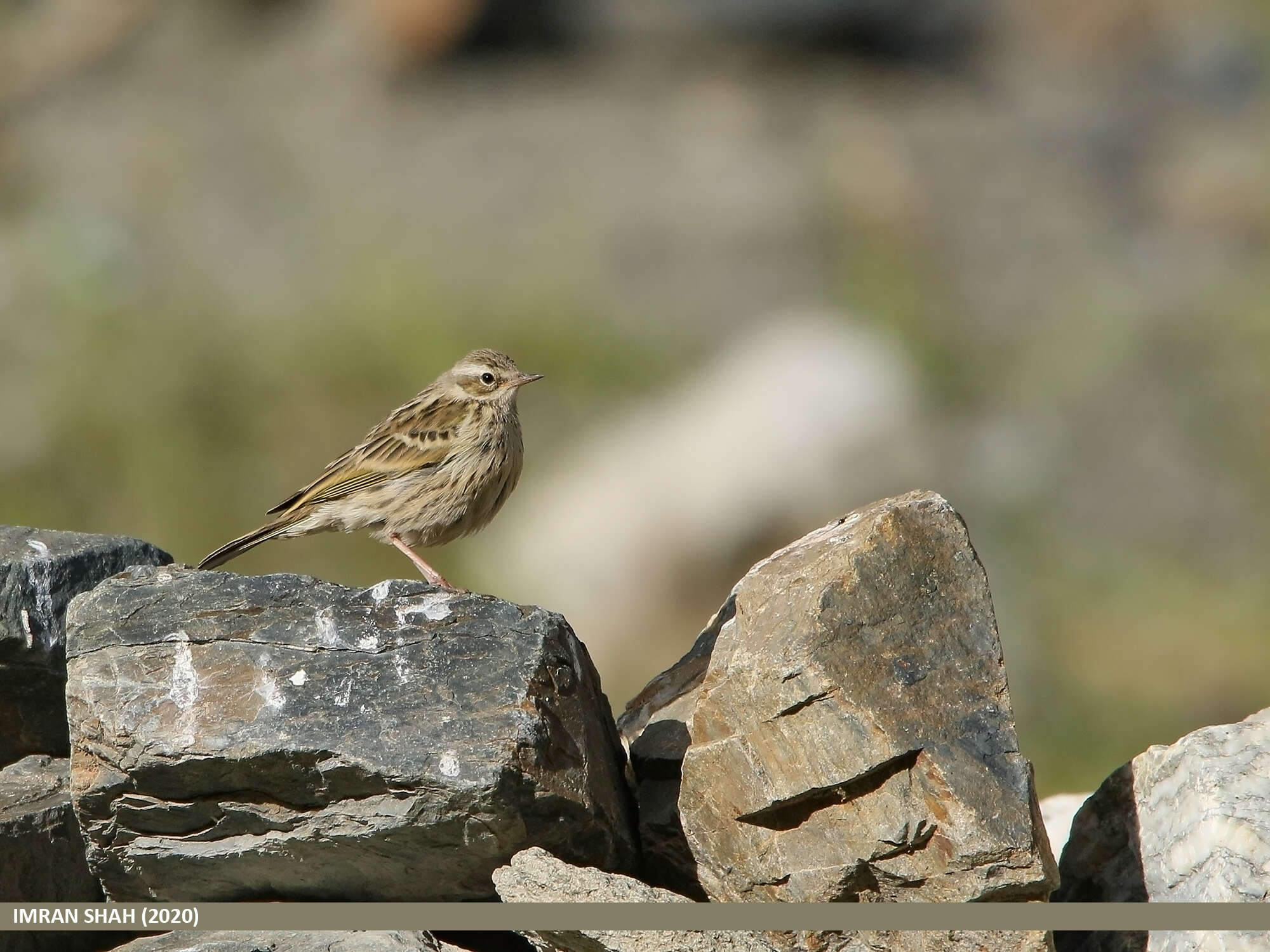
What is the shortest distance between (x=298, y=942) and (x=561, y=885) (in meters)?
1.01

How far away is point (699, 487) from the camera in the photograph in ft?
47.8

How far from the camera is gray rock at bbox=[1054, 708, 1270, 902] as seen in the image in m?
5.42

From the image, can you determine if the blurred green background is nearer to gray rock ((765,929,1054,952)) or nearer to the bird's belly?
the bird's belly

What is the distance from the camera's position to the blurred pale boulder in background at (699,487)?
1429cm

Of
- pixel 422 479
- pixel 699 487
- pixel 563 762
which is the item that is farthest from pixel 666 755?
pixel 699 487

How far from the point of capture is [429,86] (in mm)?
20078

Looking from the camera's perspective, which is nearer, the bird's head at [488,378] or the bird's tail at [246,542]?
the bird's tail at [246,542]

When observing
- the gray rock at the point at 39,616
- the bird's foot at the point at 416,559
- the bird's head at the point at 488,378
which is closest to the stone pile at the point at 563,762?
the gray rock at the point at 39,616

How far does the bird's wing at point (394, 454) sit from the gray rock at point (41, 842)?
2666mm

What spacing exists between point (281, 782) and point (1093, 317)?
14.9 metres

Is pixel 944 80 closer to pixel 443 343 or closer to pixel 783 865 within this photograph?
pixel 443 343

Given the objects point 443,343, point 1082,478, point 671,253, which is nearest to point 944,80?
point 671,253

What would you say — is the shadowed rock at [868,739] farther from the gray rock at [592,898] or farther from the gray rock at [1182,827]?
the gray rock at [1182,827]

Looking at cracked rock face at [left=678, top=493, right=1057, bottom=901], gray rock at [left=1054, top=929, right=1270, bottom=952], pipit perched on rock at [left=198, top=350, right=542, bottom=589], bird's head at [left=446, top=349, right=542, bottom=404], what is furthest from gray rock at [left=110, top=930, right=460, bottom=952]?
bird's head at [left=446, top=349, right=542, bottom=404]
